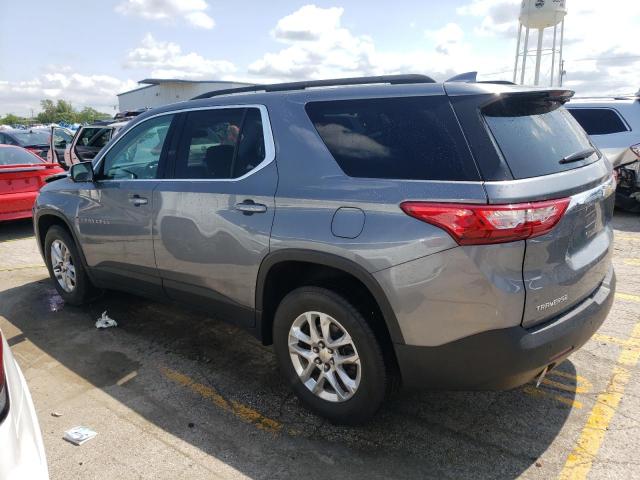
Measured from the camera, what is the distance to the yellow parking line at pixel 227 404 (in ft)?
10.0

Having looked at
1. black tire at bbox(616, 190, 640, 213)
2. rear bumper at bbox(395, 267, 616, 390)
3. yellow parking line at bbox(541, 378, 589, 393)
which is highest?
rear bumper at bbox(395, 267, 616, 390)

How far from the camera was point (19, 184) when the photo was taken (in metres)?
Result: 8.23

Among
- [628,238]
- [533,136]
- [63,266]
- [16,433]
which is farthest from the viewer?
[628,238]

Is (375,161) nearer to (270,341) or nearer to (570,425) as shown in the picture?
(270,341)

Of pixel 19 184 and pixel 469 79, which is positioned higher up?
pixel 469 79

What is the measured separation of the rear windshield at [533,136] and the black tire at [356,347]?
3.56ft

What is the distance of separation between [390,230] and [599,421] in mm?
1724

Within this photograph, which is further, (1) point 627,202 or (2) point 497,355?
(1) point 627,202

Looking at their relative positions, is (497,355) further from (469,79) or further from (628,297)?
(628,297)

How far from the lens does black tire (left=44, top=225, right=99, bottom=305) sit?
4.81 metres

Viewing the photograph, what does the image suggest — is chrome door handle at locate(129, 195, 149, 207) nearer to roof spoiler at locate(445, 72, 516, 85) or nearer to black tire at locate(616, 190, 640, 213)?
roof spoiler at locate(445, 72, 516, 85)

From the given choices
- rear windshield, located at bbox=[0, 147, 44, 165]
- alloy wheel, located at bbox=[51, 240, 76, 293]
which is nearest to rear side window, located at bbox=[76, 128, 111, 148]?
rear windshield, located at bbox=[0, 147, 44, 165]

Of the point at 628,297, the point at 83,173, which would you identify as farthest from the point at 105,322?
the point at 628,297

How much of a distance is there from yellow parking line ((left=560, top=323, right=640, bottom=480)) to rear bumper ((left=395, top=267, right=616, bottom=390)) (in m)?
0.53
